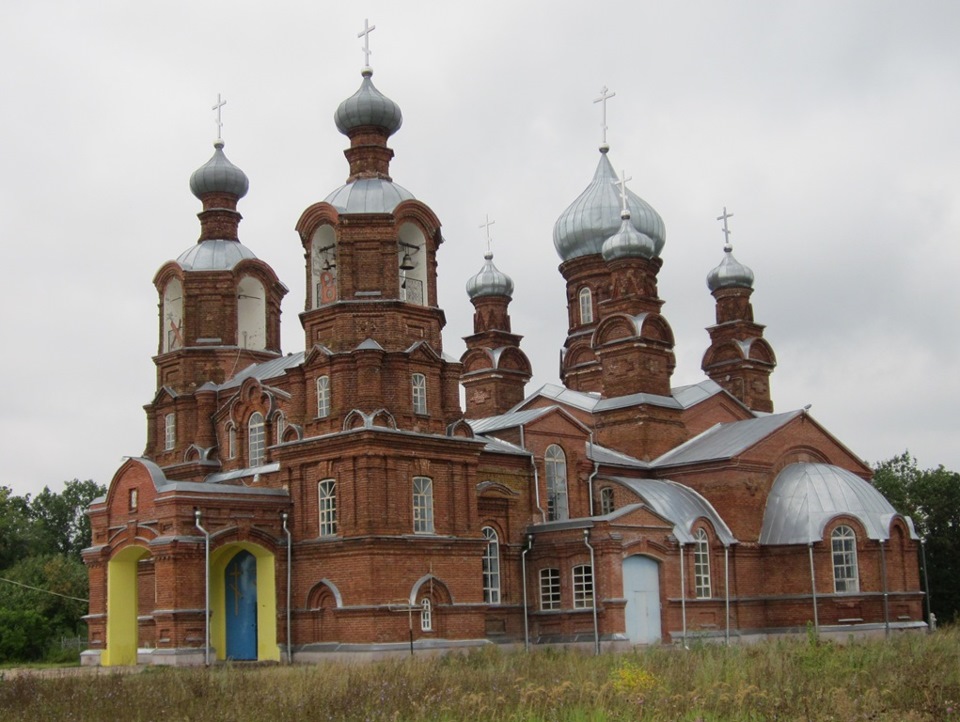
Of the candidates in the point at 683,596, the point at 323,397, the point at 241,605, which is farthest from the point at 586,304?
the point at 241,605

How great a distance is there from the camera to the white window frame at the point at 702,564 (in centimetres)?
2895

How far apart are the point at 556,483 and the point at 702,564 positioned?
3.93 m

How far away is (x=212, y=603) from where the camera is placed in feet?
85.9

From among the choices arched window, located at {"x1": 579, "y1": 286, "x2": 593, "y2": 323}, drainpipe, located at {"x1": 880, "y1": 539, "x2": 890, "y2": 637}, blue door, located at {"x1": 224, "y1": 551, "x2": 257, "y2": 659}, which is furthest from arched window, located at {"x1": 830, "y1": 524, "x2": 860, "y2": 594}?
blue door, located at {"x1": 224, "y1": 551, "x2": 257, "y2": 659}

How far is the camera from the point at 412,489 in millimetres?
24625

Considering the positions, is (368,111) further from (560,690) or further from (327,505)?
(560,690)

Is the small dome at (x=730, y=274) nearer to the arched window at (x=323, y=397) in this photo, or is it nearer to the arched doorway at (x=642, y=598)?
the arched doorway at (x=642, y=598)

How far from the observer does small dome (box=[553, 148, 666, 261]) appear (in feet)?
122

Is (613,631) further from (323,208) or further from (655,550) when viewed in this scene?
(323,208)

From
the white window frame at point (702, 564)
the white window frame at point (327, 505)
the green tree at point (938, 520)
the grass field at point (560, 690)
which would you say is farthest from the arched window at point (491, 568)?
the green tree at point (938, 520)

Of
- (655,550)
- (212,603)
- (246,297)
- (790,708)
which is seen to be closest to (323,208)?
(246,297)

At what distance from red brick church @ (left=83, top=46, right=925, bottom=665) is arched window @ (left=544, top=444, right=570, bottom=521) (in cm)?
6

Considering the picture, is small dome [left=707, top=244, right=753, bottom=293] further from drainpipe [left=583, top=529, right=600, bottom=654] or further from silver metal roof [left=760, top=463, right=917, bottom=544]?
drainpipe [left=583, top=529, right=600, bottom=654]

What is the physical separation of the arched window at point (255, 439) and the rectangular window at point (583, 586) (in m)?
7.74
